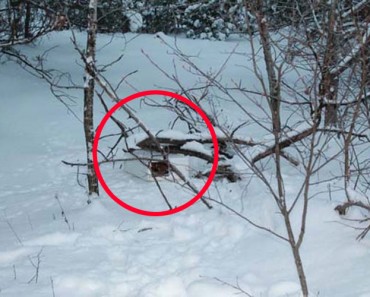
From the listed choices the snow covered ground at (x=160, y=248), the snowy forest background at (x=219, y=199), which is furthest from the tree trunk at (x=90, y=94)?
the snow covered ground at (x=160, y=248)

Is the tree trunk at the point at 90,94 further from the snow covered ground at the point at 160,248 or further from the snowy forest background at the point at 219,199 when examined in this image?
the snow covered ground at the point at 160,248

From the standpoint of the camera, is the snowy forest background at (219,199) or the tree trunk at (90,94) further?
the tree trunk at (90,94)

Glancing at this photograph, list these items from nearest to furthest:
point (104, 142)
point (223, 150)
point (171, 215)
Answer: point (171, 215), point (223, 150), point (104, 142)

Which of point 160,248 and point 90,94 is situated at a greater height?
point 90,94

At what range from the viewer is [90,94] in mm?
5914

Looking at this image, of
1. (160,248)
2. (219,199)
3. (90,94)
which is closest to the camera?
(160,248)

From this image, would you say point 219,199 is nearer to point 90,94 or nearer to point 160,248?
point 160,248

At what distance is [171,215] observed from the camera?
550 cm

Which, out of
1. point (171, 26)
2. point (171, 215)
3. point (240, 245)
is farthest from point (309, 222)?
point (171, 26)

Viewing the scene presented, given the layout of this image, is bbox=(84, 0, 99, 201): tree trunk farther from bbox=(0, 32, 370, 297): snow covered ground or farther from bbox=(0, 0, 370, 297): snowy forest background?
bbox=(0, 32, 370, 297): snow covered ground

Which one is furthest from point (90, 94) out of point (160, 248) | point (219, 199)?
point (160, 248)

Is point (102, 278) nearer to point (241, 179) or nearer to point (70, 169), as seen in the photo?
point (241, 179)

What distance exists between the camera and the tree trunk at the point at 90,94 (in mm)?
5749

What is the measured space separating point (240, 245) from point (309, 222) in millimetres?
567
